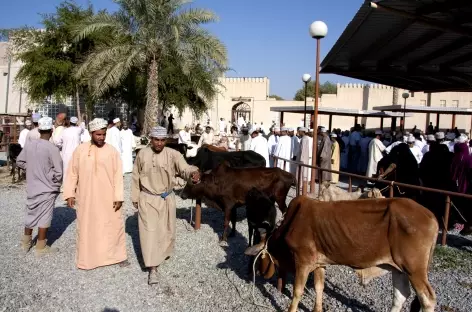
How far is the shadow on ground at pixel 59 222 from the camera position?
6146mm

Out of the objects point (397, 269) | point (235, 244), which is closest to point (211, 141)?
point (235, 244)

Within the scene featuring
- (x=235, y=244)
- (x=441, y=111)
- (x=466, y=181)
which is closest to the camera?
(x=235, y=244)

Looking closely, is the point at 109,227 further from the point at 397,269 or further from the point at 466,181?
the point at 466,181

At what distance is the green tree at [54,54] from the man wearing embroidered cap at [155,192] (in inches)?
678

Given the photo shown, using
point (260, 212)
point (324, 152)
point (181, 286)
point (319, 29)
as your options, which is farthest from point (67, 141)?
point (324, 152)

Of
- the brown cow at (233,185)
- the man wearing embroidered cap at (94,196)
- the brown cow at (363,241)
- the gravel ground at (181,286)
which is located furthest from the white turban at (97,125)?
the brown cow at (363,241)

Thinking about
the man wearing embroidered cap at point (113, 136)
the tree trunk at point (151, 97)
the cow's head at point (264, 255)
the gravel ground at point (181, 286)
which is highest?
the tree trunk at point (151, 97)

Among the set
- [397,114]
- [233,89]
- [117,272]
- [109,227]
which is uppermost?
[233,89]

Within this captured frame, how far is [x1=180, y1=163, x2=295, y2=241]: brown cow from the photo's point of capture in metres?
6.11

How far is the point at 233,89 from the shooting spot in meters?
33.8

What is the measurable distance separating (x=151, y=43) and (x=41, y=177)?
1037 centimetres

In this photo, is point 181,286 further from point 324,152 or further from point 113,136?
point 113,136

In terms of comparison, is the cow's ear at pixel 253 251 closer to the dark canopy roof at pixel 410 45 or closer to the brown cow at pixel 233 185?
the brown cow at pixel 233 185

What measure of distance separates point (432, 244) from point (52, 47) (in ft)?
69.3
